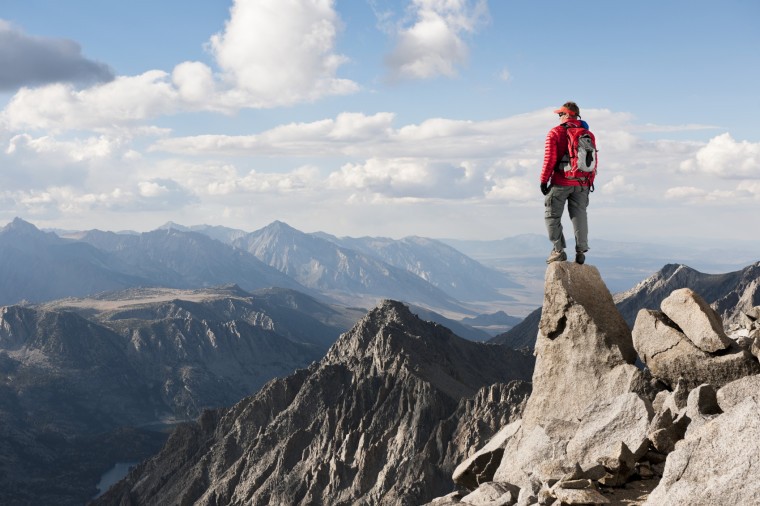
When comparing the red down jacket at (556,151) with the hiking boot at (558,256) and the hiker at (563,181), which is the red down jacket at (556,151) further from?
the hiking boot at (558,256)

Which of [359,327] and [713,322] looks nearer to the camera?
[713,322]

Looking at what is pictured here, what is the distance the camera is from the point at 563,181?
78.7 ft

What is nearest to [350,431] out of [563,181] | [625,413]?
[563,181]

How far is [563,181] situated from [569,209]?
140 centimetres

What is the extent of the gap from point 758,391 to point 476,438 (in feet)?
381

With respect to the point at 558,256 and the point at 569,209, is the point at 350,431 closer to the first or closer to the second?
the point at 558,256

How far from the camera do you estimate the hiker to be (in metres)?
23.7

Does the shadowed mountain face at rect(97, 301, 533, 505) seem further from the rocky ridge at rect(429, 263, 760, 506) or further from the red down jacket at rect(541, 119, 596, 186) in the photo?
the red down jacket at rect(541, 119, 596, 186)

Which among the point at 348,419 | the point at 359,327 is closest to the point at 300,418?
the point at 348,419

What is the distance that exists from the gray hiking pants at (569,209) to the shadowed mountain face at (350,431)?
105 m

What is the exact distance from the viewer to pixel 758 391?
17734 millimetres

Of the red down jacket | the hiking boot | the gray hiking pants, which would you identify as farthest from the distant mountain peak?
the red down jacket

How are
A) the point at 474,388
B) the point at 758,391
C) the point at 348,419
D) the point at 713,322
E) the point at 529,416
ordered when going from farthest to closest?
the point at 474,388 → the point at 348,419 → the point at 529,416 → the point at 713,322 → the point at 758,391

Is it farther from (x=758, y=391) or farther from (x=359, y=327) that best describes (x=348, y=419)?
(x=758, y=391)
